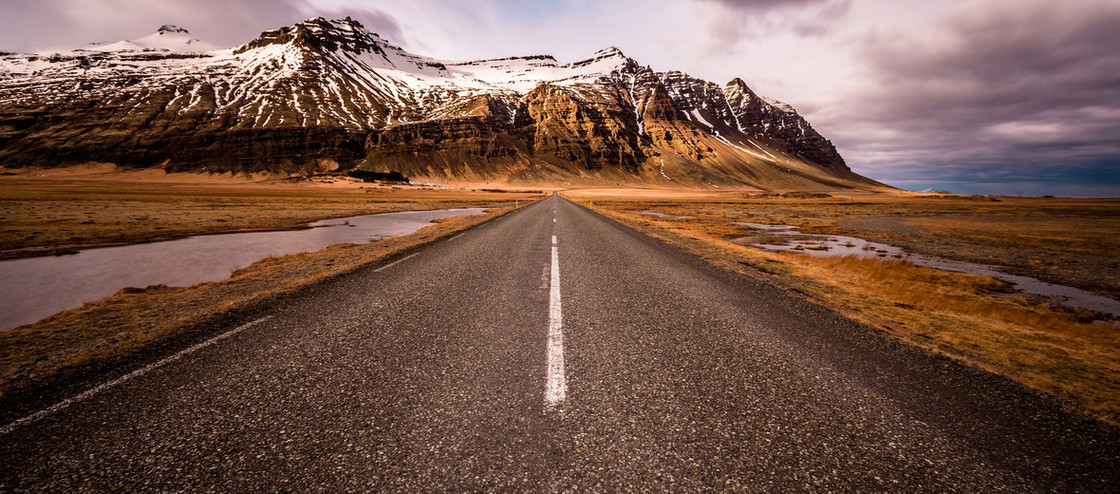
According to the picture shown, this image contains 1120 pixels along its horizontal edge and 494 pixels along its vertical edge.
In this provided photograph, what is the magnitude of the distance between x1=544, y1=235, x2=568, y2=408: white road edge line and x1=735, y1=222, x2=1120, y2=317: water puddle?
47.4 ft

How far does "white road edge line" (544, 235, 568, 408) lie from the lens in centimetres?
373

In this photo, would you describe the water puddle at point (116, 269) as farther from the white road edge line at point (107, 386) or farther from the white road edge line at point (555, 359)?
the white road edge line at point (555, 359)

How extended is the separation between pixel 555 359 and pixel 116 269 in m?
18.6

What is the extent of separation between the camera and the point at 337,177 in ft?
483

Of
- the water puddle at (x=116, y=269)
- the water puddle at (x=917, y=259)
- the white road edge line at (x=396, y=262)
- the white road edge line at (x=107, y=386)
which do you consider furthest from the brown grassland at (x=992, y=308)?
the water puddle at (x=116, y=269)

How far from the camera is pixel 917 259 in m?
17.2

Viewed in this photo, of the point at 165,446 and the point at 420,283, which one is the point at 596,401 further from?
the point at 420,283

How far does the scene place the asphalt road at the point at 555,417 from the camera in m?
2.70

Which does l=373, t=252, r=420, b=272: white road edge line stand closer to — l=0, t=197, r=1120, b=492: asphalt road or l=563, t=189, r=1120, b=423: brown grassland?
l=0, t=197, r=1120, b=492: asphalt road

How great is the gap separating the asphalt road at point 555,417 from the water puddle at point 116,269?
8.86 m

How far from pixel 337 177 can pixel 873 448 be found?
17214 centimetres

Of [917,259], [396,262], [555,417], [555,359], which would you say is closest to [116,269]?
[396,262]

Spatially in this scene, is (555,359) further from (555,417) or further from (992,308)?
(992,308)

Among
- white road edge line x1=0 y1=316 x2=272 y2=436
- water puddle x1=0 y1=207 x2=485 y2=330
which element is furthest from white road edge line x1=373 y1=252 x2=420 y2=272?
water puddle x1=0 y1=207 x2=485 y2=330
